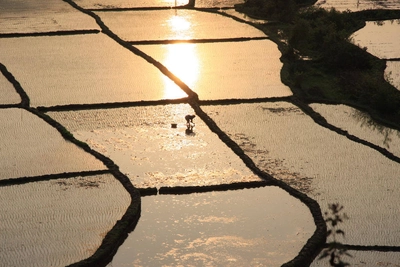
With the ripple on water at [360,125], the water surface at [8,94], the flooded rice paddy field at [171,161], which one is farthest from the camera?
the water surface at [8,94]

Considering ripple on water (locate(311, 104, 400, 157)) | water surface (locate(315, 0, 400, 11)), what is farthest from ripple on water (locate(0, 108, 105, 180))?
water surface (locate(315, 0, 400, 11))

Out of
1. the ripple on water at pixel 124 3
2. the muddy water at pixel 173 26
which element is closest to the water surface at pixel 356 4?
the muddy water at pixel 173 26

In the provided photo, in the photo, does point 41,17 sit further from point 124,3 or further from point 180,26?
point 180,26

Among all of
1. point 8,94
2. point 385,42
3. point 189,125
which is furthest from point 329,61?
point 8,94

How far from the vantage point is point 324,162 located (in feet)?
26.1

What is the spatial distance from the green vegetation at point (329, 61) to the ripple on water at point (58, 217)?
11.8ft

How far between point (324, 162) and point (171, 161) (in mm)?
1434

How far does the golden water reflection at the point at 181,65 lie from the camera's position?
406 inches

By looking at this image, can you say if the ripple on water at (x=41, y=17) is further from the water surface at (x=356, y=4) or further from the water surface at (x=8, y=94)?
the water surface at (x=356, y=4)

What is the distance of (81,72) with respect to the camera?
10867 millimetres

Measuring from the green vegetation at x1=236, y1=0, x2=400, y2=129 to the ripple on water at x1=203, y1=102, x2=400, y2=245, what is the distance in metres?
0.85

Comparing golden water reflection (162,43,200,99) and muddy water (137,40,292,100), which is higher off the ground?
muddy water (137,40,292,100)

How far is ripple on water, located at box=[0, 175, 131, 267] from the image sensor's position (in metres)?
6.04

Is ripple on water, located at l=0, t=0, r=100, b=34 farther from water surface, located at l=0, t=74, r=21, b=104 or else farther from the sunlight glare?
water surface, located at l=0, t=74, r=21, b=104
